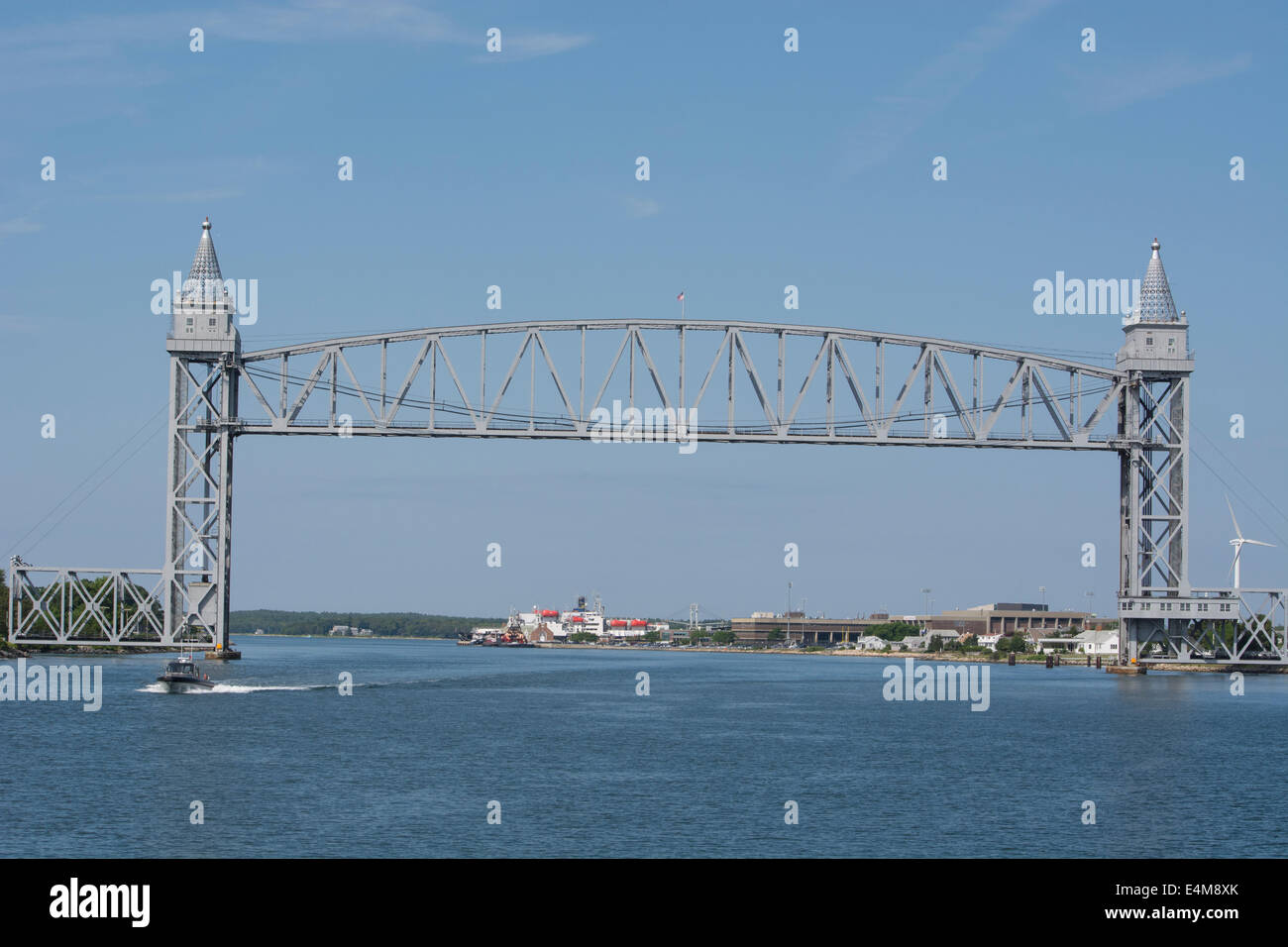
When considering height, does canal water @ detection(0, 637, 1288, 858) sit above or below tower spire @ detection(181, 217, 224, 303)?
below

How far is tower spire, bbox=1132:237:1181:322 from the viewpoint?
92.9 m

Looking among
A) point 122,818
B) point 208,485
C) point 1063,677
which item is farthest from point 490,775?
point 1063,677

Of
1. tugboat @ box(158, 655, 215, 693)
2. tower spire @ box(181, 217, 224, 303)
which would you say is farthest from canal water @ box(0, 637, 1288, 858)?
tower spire @ box(181, 217, 224, 303)

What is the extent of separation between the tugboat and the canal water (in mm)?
1629

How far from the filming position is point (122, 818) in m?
33.9

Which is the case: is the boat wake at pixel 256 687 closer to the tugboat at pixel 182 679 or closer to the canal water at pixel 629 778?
the tugboat at pixel 182 679

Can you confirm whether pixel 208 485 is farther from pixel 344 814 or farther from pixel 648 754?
pixel 344 814

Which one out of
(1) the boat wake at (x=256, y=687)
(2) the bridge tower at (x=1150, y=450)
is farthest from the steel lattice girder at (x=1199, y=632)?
(1) the boat wake at (x=256, y=687)

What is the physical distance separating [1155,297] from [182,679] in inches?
2561

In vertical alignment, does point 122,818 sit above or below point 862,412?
below

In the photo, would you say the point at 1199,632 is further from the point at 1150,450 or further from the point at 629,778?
the point at 629,778

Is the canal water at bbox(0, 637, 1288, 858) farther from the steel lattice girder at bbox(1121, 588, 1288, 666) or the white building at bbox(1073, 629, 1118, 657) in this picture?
the white building at bbox(1073, 629, 1118, 657)
